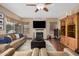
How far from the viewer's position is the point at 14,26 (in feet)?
11.7

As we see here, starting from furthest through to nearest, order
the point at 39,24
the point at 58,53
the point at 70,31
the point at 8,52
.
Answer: the point at 39,24, the point at 70,31, the point at 58,53, the point at 8,52

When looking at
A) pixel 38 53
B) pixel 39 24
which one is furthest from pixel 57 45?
pixel 39 24

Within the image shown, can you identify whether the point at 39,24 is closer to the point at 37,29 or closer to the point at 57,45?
the point at 37,29

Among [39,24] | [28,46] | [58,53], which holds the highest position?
[39,24]

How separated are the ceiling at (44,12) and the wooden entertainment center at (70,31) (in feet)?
0.54

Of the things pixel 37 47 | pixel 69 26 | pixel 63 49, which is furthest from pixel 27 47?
pixel 69 26

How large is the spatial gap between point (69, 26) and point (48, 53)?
80 centimetres

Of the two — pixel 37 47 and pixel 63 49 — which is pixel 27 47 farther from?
pixel 63 49

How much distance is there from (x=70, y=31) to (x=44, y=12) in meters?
0.73

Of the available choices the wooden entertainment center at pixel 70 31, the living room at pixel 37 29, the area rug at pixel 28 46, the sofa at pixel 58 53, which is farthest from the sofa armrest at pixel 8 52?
the wooden entertainment center at pixel 70 31

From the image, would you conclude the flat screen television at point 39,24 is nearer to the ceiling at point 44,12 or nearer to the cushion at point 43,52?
the ceiling at point 44,12

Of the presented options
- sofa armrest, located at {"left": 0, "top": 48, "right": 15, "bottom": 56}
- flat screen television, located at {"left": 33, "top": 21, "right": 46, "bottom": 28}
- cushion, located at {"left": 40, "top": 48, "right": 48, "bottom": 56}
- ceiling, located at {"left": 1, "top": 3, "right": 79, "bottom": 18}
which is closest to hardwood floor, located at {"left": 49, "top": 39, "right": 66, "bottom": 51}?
cushion, located at {"left": 40, "top": 48, "right": 48, "bottom": 56}

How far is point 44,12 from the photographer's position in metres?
3.48

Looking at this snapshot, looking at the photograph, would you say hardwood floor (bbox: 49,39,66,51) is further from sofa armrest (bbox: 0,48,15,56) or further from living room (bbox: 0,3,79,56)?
sofa armrest (bbox: 0,48,15,56)
